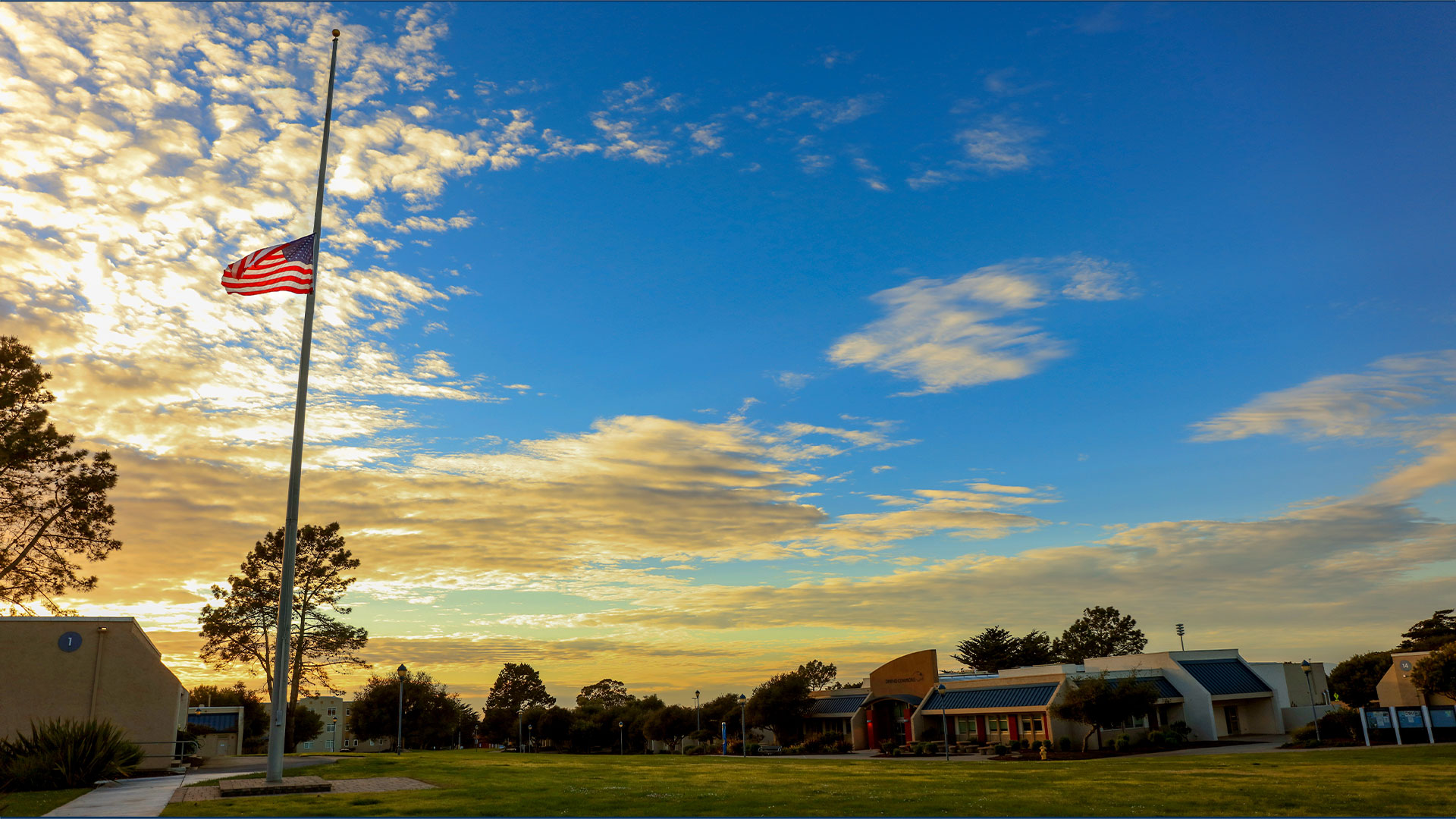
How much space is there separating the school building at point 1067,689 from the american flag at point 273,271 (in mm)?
48286

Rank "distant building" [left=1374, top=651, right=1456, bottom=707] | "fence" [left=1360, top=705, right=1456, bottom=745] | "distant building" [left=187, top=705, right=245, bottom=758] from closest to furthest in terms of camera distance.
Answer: "fence" [left=1360, top=705, right=1456, bottom=745] < "distant building" [left=1374, top=651, right=1456, bottom=707] < "distant building" [left=187, top=705, right=245, bottom=758]

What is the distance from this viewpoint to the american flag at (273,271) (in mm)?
25656

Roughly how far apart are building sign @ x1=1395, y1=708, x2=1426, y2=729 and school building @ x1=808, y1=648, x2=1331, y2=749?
30.3 feet

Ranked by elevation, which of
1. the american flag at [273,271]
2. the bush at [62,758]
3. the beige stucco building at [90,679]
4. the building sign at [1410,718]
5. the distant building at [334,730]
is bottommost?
the distant building at [334,730]

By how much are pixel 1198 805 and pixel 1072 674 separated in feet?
139

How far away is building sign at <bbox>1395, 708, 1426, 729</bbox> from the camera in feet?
152

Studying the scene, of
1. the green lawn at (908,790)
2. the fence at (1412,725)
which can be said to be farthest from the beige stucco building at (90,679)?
the fence at (1412,725)

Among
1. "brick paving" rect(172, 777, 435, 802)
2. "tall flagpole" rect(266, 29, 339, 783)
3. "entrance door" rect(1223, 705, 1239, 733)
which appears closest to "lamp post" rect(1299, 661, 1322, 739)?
"entrance door" rect(1223, 705, 1239, 733)

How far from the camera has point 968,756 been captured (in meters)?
56.5

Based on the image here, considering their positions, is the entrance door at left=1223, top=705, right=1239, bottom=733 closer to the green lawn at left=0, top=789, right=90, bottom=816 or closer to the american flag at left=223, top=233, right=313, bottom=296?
the american flag at left=223, top=233, right=313, bottom=296

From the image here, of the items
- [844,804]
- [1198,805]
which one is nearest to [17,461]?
[844,804]

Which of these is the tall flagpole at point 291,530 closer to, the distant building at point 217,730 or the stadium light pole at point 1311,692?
the distant building at point 217,730

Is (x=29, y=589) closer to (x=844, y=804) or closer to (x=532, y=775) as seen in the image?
(x=532, y=775)

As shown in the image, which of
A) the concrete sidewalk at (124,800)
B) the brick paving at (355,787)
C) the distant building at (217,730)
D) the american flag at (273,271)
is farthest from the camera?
the distant building at (217,730)
